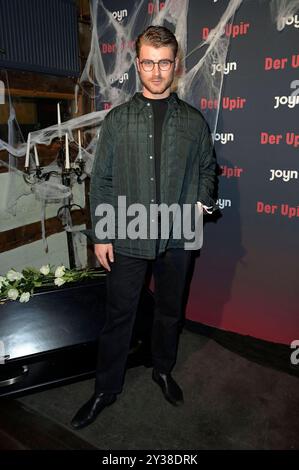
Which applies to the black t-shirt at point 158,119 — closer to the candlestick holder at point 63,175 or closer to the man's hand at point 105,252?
the man's hand at point 105,252

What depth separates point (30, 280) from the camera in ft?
8.07

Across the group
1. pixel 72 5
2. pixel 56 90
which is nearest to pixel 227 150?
pixel 56 90

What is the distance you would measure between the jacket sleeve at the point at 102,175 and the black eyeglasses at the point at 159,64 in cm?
31

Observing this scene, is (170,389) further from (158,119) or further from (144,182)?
(158,119)

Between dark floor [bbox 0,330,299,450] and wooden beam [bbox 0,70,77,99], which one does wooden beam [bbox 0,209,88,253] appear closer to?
wooden beam [bbox 0,70,77,99]

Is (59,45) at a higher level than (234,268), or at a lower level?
higher

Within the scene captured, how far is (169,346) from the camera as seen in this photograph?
2273 mm

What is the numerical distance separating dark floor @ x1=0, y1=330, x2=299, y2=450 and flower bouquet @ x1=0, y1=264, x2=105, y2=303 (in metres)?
0.64

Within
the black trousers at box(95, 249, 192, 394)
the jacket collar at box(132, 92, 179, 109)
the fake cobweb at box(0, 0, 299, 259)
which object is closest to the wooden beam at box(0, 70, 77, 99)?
the fake cobweb at box(0, 0, 299, 259)

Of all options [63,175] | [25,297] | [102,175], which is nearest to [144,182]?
[102,175]

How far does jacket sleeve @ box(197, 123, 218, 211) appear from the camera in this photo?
2020mm

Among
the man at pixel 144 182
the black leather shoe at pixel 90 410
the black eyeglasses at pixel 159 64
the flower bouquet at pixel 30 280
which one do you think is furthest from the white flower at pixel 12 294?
the black eyeglasses at pixel 159 64

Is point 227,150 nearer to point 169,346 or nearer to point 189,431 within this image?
point 169,346
